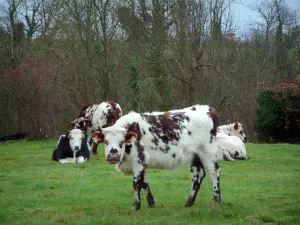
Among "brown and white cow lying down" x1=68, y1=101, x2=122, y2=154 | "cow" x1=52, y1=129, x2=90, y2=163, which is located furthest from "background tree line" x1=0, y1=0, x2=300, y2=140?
"cow" x1=52, y1=129, x2=90, y2=163

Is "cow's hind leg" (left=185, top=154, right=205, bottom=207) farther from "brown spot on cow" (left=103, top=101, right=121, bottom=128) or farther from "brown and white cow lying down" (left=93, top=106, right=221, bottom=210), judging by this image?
"brown spot on cow" (left=103, top=101, right=121, bottom=128)

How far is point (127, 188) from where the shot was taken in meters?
12.5

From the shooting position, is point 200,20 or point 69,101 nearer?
point 200,20

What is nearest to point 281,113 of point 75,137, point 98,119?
point 98,119

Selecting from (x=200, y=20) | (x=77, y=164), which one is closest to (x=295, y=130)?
(x=200, y=20)

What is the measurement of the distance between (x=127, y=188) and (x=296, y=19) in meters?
29.7

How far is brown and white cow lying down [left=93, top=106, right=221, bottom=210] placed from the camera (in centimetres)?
960

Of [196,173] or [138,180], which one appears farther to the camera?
[196,173]

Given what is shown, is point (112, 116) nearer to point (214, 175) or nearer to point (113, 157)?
point (214, 175)

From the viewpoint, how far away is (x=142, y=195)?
11.5 m

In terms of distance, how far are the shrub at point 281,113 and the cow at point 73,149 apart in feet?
46.6

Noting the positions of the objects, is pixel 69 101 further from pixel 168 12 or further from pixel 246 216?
pixel 246 216

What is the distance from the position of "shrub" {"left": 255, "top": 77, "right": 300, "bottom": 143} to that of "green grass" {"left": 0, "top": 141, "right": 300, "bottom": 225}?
1077 centimetres

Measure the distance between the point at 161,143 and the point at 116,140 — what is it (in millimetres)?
952
